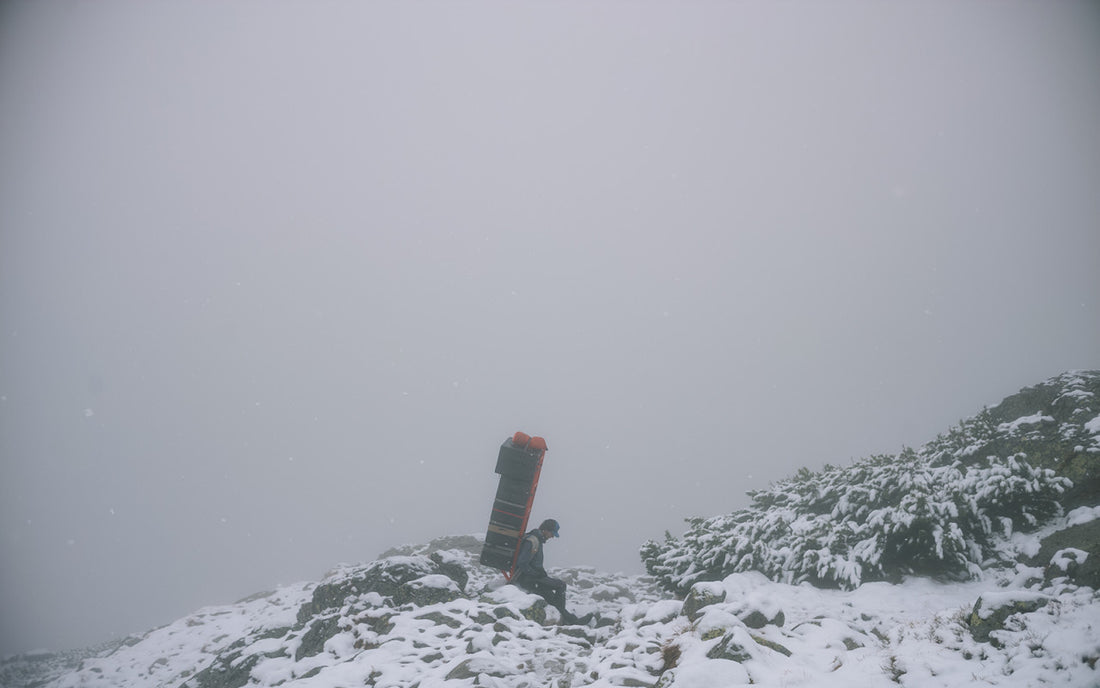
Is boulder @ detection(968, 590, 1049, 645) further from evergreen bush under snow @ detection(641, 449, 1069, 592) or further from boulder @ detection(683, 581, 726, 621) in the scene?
boulder @ detection(683, 581, 726, 621)

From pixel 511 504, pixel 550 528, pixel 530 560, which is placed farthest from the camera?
pixel 511 504

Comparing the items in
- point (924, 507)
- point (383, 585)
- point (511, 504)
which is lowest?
point (383, 585)

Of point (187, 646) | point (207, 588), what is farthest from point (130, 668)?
point (207, 588)

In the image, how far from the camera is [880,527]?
27.8 feet

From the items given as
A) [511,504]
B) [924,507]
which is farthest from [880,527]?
[511,504]

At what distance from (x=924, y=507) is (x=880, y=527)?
0.81 meters

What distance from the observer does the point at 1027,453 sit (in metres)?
8.89

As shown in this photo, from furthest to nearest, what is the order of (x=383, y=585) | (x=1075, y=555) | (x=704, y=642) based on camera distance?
1. (x=383, y=585)
2. (x=704, y=642)
3. (x=1075, y=555)

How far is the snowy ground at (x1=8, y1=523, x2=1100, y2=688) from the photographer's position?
477 cm

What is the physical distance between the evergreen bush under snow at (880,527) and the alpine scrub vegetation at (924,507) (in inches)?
0.8

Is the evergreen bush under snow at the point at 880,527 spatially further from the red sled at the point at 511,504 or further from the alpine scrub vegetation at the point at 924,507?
the red sled at the point at 511,504

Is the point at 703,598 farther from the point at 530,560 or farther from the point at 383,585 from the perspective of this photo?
the point at 383,585

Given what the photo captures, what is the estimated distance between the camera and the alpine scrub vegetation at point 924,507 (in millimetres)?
7816

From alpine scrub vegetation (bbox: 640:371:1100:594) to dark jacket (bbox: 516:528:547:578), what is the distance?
8.35 feet
